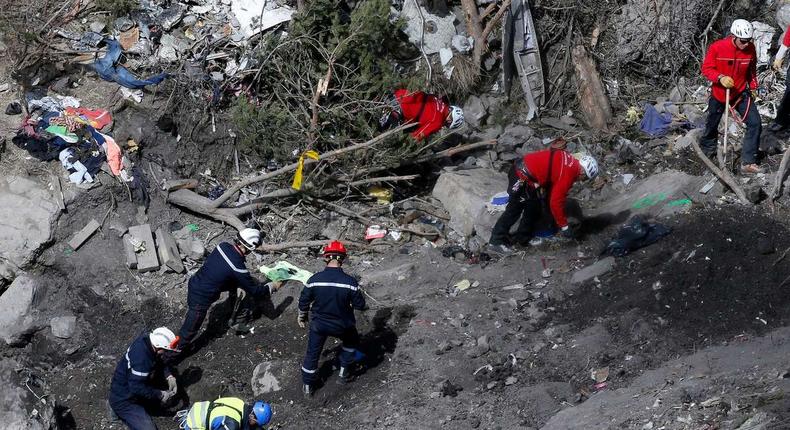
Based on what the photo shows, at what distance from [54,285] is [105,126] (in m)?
1.94

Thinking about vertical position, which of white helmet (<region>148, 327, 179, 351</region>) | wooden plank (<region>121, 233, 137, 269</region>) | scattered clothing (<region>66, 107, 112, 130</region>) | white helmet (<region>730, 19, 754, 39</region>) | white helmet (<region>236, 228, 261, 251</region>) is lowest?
wooden plank (<region>121, 233, 137, 269</region>)

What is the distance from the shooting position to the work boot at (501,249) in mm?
8945

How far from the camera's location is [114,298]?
8.74m

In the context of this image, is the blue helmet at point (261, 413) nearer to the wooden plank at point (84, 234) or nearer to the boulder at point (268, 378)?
the boulder at point (268, 378)

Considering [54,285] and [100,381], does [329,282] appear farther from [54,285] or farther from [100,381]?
[54,285]

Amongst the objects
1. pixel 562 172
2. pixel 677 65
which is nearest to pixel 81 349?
pixel 562 172

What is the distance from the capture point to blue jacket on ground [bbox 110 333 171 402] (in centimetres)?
702

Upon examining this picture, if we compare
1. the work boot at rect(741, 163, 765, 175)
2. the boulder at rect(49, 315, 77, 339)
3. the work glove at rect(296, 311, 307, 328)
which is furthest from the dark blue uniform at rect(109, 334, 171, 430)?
the work boot at rect(741, 163, 765, 175)

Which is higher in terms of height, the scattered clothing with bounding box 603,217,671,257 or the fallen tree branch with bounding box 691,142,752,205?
the fallen tree branch with bounding box 691,142,752,205

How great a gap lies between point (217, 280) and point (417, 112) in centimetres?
325

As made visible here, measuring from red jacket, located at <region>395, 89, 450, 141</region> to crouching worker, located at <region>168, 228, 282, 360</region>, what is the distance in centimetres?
267

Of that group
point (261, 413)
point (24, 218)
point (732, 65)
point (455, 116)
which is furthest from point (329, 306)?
point (732, 65)

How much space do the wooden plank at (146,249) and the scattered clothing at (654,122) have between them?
243 inches

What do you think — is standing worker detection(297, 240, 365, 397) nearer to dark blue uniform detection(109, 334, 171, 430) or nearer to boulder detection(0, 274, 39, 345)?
dark blue uniform detection(109, 334, 171, 430)
